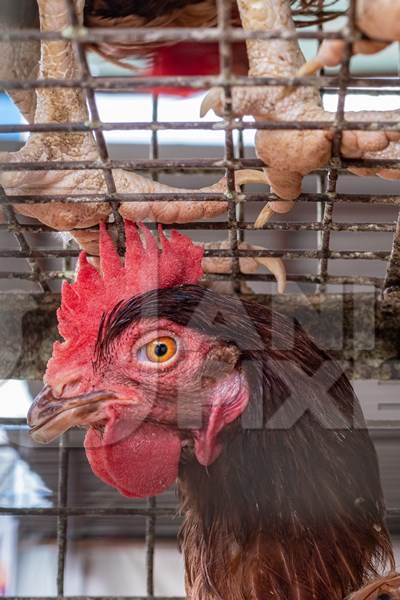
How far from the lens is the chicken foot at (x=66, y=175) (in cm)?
148

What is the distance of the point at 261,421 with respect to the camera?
1.47 meters

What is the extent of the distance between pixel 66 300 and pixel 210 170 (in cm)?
37

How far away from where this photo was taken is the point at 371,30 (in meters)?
1.05

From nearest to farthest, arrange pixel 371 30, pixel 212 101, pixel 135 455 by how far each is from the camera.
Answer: pixel 371 30
pixel 212 101
pixel 135 455

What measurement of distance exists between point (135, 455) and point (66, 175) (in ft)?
1.61

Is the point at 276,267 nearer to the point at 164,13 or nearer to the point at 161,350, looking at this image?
the point at 161,350

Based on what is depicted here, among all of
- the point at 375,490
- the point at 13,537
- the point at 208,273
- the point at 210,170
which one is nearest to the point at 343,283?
the point at 208,273

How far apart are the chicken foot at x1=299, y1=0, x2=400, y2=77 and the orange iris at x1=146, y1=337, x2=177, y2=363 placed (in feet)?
1.79

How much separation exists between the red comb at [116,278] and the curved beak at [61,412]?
0.11 metres

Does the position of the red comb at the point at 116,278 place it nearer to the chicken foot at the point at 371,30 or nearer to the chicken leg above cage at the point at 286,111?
the chicken leg above cage at the point at 286,111

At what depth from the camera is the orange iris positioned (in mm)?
1465

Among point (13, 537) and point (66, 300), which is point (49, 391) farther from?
point (13, 537)

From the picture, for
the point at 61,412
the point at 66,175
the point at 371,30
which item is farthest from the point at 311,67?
the point at 61,412

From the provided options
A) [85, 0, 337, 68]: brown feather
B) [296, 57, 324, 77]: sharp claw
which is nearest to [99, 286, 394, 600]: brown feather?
[296, 57, 324, 77]: sharp claw
